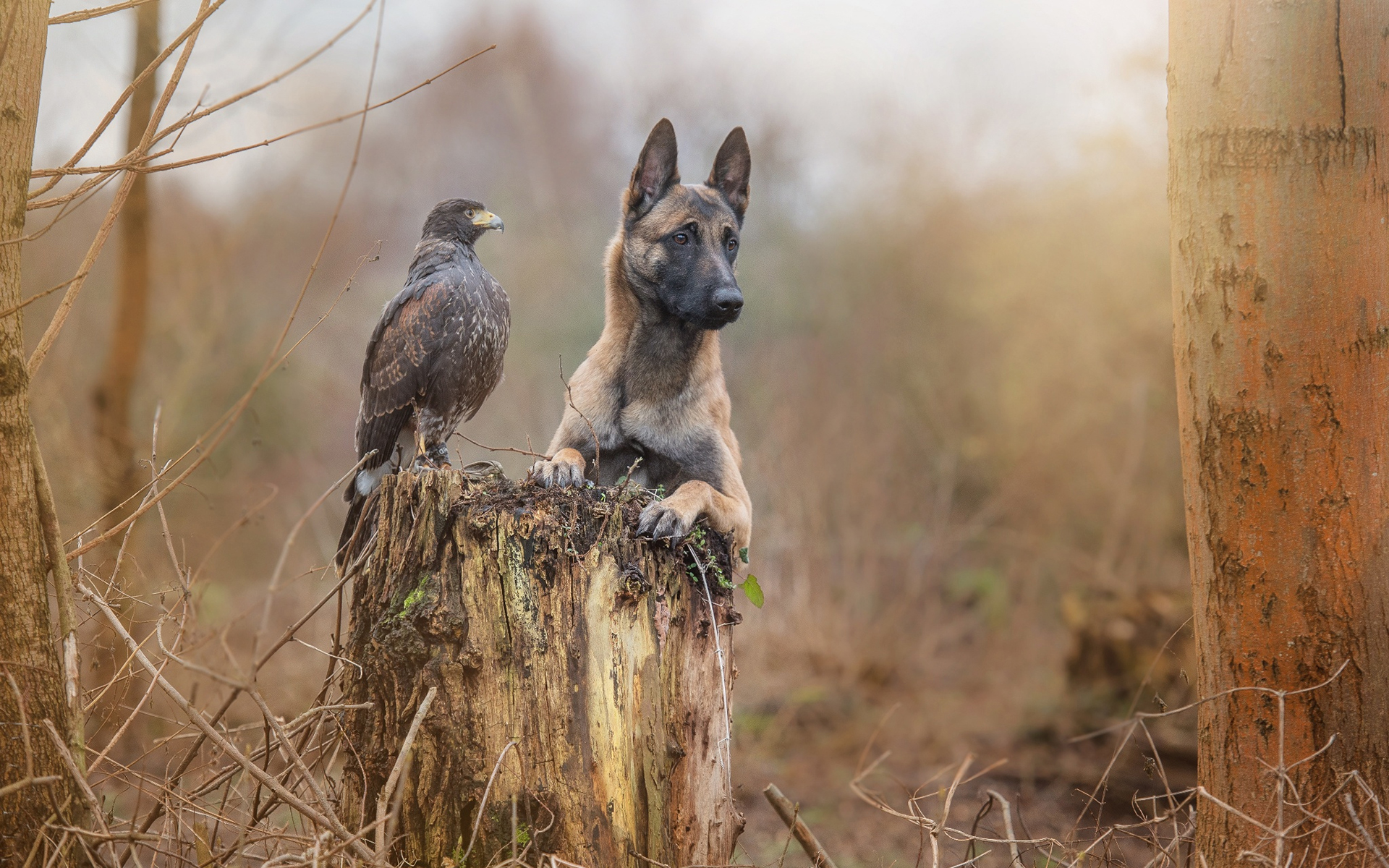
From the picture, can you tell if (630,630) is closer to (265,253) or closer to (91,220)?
(91,220)

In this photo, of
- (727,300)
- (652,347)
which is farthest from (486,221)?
(727,300)

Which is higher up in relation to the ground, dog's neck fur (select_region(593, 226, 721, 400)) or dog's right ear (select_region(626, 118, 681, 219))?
dog's right ear (select_region(626, 118, 681, 219))

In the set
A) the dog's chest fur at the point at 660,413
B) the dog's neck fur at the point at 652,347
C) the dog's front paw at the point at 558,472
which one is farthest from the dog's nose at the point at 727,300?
the dog's front paw at the point at 558,472

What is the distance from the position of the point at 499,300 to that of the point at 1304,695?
309 centimetres

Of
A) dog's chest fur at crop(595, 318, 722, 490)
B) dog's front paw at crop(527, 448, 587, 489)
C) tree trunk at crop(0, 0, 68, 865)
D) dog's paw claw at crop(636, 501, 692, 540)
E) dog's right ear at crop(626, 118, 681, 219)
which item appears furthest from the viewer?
dog's right ear at crop(626, 118, 681, 219)

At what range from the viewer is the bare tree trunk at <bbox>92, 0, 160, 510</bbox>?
6.15 m

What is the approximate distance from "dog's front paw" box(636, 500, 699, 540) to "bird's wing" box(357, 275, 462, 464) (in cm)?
126

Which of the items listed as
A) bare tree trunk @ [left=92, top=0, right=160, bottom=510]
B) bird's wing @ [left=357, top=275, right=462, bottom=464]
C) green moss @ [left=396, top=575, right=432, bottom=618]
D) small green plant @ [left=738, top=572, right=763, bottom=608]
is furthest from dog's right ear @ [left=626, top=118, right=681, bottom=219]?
bare tree trunk @ [left=92, top=0, right=160, bottom=510]

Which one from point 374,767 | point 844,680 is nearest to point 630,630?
point 374,767

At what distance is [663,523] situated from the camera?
106 inches

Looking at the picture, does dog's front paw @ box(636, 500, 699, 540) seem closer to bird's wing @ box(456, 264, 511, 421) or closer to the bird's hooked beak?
bird's wing @ box(456, 264, 511, 421)

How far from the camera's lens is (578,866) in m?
2.26

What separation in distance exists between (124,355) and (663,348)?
4.76m

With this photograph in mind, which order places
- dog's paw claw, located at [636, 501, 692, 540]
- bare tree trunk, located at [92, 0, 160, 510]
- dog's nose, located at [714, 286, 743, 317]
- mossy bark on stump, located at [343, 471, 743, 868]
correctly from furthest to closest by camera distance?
bare tree trunk, located at [92, 0, 160, 510]
dog's nose, located at [714, 286, 743, 317]
dog's paw claw, located at [636, 501, 692, 540]
mossy bark on stump, located at [343, 471, 743, 868]
